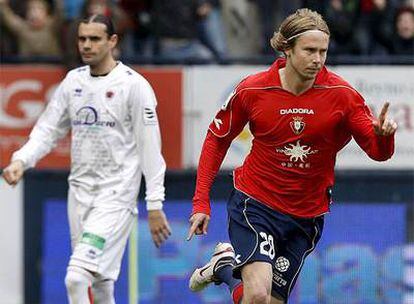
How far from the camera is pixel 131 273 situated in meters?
13.2

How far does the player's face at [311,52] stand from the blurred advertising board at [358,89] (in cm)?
452

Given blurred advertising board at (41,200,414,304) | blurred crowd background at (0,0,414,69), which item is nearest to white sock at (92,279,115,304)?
blurred advertising board at (41,200,414,304)

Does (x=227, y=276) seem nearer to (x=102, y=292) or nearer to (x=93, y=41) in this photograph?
(x=102, y=292)

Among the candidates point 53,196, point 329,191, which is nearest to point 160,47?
point 53,196

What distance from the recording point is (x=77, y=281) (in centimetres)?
986

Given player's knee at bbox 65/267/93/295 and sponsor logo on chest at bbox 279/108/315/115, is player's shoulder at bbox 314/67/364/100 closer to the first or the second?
sponsor logo on chest at bbox 279/108/315/115

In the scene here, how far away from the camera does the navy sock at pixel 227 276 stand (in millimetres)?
9164

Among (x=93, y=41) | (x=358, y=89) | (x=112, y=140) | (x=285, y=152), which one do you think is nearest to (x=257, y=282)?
(x=285, y=152)

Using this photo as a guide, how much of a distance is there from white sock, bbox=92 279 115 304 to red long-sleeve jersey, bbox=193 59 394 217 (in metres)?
1.55

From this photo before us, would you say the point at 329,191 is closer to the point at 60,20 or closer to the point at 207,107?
the point at 207,107

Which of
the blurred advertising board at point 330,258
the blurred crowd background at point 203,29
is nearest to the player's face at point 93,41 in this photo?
the blurred crowd background at point 203,29

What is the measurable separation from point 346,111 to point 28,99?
5.18 m

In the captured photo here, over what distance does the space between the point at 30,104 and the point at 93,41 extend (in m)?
3.18

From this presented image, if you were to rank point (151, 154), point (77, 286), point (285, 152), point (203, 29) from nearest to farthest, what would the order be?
1. point (285, 152)
2. point (77, 286)
3. point (151, 154)
4. point (203, 29)
